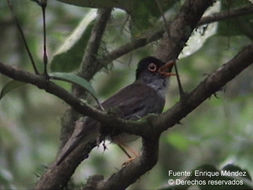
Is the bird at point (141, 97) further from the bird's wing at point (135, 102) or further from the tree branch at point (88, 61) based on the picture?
the tree branch at point (88, 61)

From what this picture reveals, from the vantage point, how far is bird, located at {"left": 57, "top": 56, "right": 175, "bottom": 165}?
381cm

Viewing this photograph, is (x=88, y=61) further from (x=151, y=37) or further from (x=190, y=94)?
(x=190, y=94)

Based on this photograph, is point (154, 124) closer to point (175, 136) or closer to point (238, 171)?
point (238, 171)

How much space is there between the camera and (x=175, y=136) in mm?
5113

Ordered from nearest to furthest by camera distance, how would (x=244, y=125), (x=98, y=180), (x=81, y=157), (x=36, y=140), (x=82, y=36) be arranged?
(x=98, y=180)
(x=81, y=157)
(x=82, y=36)
(x=244, y=125)
(x=36, y=140)

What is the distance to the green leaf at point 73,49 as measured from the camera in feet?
12.3

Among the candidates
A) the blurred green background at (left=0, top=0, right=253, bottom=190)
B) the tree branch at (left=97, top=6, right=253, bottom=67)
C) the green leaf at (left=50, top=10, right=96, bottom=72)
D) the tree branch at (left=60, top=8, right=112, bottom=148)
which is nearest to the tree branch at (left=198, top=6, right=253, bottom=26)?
the tree branch at (left=97, top=6, right=253, bottom=67)

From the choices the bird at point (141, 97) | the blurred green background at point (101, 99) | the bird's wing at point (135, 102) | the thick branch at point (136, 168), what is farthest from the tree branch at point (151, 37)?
the blurred green background at point (101, 99)

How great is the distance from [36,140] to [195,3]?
3745 mm

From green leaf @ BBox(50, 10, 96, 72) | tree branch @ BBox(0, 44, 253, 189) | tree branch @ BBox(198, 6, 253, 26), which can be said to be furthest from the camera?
green leaf @ BBox(50, 10, 96, 72)

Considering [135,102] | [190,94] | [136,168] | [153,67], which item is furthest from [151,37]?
[190,94]

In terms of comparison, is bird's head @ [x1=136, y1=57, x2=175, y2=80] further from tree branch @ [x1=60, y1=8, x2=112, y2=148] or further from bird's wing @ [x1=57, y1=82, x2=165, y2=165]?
tree branch @ [x1=60, y1=8, x2=112, y2=148]

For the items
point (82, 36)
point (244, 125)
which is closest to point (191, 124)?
point (244, 125)

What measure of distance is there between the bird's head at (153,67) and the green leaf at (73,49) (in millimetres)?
412
